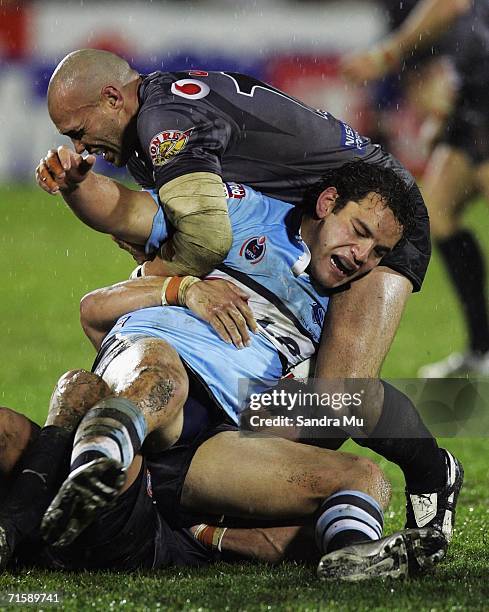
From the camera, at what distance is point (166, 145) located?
10.9 ft

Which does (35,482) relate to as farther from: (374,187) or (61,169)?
(374,187)

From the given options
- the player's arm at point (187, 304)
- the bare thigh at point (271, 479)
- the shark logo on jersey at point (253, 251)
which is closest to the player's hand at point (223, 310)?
the player's arm at point (187, 304)

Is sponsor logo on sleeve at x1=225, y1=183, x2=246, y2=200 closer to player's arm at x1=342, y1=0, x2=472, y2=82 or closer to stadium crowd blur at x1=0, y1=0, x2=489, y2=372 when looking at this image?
player's arm at x1=342, y1=0, x2=472, y2=82

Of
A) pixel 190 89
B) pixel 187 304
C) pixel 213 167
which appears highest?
pixel 190 89

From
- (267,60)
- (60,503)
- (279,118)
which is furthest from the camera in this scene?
(267,60)

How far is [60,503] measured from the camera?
2.45 m

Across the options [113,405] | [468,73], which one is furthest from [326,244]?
[468,73]

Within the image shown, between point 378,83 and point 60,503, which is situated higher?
point 60,503

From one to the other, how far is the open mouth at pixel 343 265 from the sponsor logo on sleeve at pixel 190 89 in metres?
0.69

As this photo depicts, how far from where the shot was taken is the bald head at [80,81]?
12.0 ft

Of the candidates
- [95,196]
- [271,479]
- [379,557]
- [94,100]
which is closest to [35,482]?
[271,479]

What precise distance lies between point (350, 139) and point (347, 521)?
5.03 feet

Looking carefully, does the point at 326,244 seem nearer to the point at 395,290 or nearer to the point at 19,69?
the point at 395,290

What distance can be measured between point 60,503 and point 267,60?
4795mm
